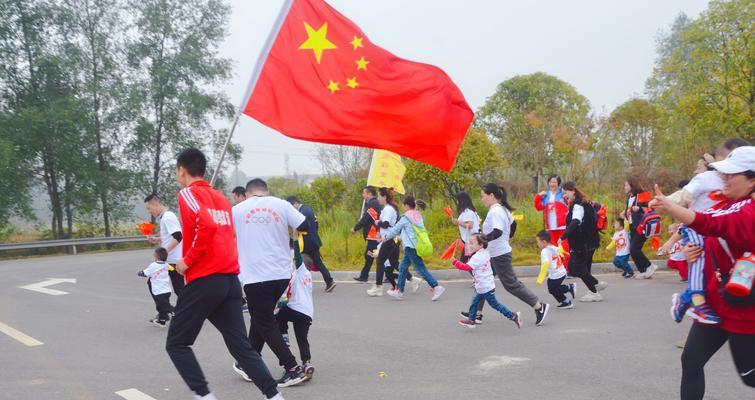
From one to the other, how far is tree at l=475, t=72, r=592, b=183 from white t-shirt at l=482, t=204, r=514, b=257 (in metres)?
13.6

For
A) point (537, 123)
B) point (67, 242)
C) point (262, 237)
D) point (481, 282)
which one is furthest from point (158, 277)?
point (537, 123)

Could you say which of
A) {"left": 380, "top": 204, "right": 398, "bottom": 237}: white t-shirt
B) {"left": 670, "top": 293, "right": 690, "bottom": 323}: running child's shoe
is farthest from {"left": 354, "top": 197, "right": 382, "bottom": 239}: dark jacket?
{"left": 670, "top": 293, "right": 690, "bottom": 323}: running child's shoe

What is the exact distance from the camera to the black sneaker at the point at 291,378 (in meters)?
5.52

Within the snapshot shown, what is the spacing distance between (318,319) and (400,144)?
3122 millimetres

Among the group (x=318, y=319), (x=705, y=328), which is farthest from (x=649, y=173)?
(x=705, y=328)

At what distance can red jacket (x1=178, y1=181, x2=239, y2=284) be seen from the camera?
14.9 feet

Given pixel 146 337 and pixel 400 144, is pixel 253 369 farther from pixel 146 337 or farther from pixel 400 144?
pixel 146 337

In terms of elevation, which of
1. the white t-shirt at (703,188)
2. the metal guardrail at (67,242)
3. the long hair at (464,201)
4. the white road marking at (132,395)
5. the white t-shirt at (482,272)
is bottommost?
the metal guardrail at (67,242)

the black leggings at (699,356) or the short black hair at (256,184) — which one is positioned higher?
the short black hair at (256,184)

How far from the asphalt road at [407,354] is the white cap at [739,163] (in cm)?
230

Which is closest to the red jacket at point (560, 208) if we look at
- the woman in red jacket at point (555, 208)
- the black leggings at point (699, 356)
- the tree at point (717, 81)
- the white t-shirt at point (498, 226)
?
the woman in red jacket at point (555, 208)

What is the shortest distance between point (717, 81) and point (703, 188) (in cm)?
1931

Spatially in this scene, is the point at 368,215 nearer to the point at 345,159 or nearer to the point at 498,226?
the point at 498,226

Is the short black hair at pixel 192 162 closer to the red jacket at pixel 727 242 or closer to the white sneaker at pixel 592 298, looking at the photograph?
the red jacket at pixel 727 242
